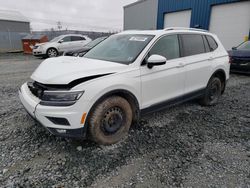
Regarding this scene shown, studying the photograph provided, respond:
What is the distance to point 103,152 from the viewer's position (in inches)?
100

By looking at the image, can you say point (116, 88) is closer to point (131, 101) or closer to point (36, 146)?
point (131, 101)

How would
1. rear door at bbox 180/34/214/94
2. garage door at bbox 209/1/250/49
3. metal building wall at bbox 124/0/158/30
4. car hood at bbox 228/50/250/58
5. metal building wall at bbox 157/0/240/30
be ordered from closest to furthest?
rear door at bbox 180/34/214/94
car hood at bbox 228/50/250/58
garage door at bbox 209/1/250/49
metal building wall at bbox 157/0/240/30
metal building wall at bbox 124/0/158/30

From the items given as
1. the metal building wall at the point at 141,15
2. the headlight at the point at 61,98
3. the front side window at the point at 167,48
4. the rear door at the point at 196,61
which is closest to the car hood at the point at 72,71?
the headlight at the point at 61,98

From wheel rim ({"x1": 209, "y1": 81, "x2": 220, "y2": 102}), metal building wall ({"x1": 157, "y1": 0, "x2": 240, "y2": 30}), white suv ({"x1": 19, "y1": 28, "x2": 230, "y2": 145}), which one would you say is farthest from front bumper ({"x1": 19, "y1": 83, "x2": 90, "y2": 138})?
metal building wall ({"x1": 157, "y1": 0, "x2": 240, "y2": 30})

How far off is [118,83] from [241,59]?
287 inches

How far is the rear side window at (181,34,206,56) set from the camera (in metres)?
3.51

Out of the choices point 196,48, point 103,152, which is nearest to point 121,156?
point 103,152

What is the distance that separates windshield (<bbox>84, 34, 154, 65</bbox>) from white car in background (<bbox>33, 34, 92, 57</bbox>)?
9791mm

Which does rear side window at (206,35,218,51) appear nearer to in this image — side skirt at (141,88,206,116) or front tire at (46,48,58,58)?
side skirt at (141,88,206,116)

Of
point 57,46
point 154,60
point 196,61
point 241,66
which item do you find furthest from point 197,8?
point 154,60

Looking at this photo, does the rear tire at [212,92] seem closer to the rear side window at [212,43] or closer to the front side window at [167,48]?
the rear side window at [212,43]

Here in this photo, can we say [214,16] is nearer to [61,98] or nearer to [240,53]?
[240,53]

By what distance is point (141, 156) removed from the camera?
248 centimetres

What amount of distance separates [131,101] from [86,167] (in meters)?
1.13
